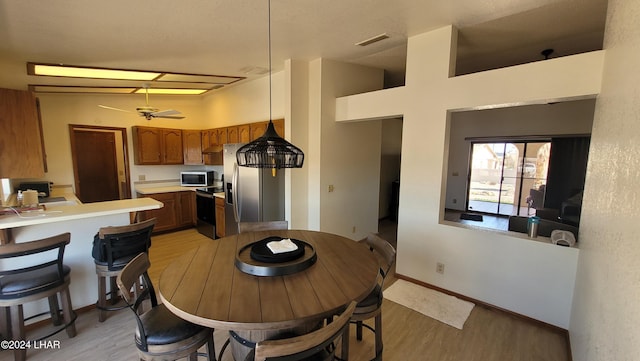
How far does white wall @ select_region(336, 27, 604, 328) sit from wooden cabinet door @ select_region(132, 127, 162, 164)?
421cm

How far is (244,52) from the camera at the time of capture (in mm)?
3322

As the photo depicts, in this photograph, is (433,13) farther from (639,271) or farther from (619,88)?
(639,271)

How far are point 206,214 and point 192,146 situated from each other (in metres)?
1.60

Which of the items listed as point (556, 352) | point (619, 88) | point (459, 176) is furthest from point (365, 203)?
point (459, 176)

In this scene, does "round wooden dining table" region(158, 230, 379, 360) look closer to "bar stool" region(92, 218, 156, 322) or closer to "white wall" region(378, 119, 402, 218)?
"bar stool" region(92, 218, 156, 322)

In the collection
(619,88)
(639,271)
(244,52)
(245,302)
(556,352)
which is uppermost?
(244,52)

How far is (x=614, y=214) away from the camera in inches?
59.3

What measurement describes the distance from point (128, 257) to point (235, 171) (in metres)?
2.07

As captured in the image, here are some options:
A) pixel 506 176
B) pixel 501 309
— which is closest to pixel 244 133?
pixel 501 309

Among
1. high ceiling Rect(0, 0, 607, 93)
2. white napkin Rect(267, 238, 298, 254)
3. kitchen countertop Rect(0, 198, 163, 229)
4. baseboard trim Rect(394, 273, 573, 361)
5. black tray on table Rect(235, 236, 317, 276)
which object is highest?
high ceiling Rect(0, 0, 607, 93)

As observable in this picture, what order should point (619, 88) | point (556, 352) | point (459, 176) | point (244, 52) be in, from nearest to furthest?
point (619, 88) → point (556, 352) → point (244, 52) → point (459, 176)

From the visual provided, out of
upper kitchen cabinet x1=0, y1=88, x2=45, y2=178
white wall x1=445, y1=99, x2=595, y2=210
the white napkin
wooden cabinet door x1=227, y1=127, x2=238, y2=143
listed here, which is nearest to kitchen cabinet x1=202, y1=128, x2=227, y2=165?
wooden cabinet door x1=227, y1=127, x2=238, y2=143

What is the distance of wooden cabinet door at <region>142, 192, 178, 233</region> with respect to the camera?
5.12m

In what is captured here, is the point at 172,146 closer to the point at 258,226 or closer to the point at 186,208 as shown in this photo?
the point at 186,208
